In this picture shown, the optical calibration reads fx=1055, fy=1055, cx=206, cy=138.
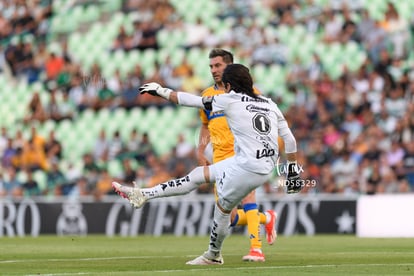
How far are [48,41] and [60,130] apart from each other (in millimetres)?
3202

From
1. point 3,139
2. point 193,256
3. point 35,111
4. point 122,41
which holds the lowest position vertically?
point 193,256

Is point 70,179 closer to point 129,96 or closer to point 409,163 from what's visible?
Answer: point 129,96

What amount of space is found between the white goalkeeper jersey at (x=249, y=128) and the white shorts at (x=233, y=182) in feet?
0.22

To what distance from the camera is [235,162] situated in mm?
10352

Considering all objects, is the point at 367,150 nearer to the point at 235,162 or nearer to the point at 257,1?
the point at 257,1

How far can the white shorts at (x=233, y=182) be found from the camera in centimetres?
1027

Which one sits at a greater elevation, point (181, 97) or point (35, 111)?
point (35, 111)

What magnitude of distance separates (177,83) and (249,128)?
1471 centimetres

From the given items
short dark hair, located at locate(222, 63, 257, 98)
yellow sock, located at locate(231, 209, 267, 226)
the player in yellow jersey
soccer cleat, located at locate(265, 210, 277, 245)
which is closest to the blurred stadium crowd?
soccer cleat, located at locate(265, 210, 277, 245)

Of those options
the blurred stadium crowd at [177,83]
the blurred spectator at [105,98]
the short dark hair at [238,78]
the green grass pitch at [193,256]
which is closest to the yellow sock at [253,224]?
the green grass pitch at [193,256]

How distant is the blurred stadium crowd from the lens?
22031 mm

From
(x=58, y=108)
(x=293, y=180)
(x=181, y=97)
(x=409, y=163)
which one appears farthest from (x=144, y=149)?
(x=181, y=97)

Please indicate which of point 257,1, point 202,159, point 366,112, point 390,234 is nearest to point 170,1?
point 257,1

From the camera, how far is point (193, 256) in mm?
12648
